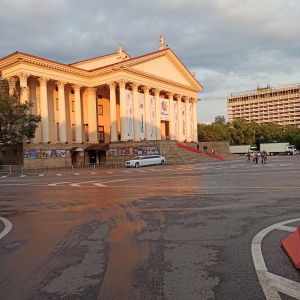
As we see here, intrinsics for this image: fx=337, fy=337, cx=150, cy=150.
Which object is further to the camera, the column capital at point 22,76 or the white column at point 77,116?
the white column at point 77,116

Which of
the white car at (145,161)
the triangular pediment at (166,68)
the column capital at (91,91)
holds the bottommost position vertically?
the white car at (145,161)

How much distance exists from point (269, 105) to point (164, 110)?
129530mm

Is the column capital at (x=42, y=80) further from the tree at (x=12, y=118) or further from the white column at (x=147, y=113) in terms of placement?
the white column at (x=147, y=113)

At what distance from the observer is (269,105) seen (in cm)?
17050

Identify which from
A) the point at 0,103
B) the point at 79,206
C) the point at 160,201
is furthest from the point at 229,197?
the point at 0,103

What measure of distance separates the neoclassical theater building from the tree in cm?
503

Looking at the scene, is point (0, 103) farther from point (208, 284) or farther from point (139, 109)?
point (208, 284)

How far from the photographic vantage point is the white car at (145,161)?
39875 millimetres

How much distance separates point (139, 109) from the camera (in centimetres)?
5062

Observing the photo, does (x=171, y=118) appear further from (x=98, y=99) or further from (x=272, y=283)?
(x=272, y=283)

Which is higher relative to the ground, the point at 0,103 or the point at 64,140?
the point at 0,103

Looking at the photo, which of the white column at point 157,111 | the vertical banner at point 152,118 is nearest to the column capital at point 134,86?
the vertical banner at point 152,118

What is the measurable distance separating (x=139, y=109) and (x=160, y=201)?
3984cm

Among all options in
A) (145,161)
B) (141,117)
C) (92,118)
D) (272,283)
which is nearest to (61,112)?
(92,118)
